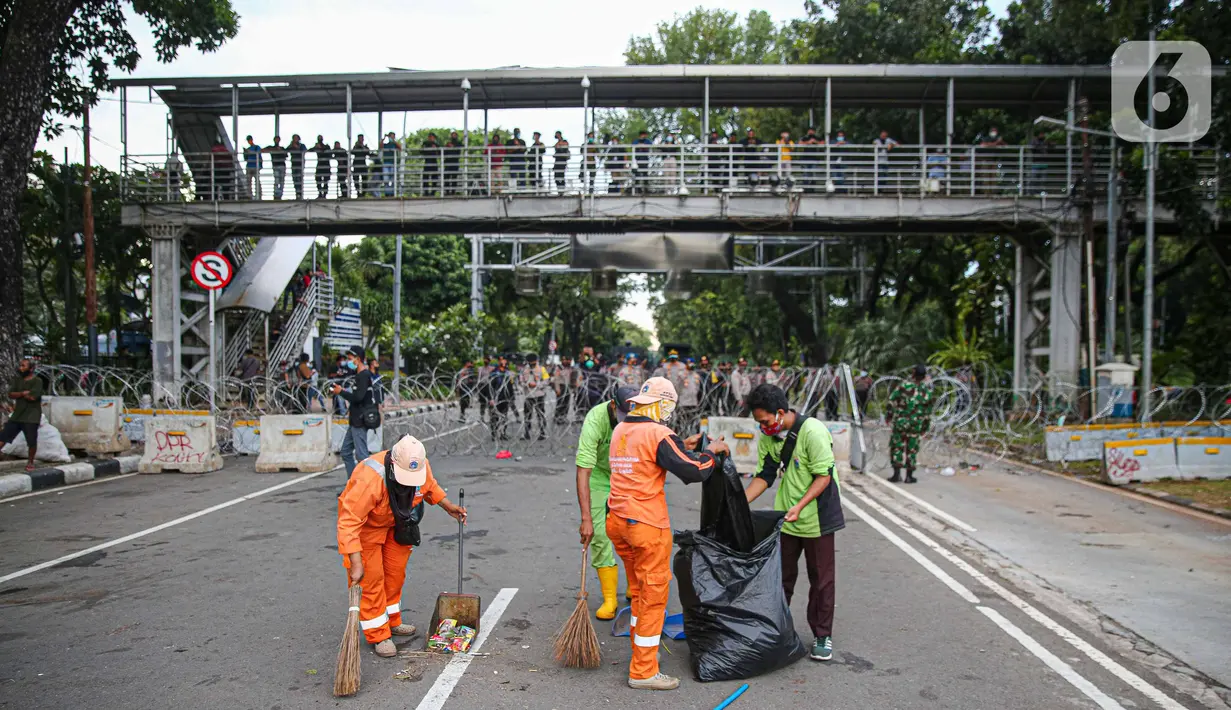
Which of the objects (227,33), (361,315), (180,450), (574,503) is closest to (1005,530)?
(574,503)

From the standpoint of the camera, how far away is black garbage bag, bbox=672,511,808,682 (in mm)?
4703

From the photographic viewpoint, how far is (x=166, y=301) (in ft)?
63.8

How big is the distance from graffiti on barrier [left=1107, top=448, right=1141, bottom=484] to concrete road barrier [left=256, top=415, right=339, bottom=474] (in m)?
11.9

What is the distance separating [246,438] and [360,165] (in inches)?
303

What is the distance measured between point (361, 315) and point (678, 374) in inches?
951

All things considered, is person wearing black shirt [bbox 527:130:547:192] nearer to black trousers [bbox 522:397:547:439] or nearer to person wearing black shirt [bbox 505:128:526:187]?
person wearing black shirt [bbox 505:128:526:187]

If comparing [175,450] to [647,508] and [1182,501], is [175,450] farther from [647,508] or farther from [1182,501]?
[1182,501]

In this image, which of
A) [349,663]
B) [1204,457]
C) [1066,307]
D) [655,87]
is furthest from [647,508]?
[655,87]

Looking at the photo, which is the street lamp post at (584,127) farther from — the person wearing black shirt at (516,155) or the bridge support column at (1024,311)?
the bridge support column at (1024,311)

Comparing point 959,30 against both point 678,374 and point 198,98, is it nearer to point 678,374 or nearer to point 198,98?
point 678,374

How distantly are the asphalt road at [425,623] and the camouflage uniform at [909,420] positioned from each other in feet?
11.2

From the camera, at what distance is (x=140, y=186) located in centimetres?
1956

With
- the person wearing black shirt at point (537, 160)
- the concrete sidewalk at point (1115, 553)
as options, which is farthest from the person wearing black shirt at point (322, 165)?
the concrete sidewalk at point (1115, 553)

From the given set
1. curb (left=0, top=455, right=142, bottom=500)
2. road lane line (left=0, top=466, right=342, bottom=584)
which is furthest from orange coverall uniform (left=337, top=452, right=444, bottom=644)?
curb (left=0, top=455, right=142, bottom=500)
